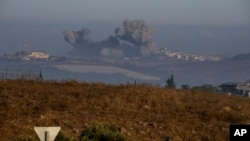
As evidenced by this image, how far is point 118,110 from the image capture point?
35.3 meters

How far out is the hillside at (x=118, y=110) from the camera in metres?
32.3

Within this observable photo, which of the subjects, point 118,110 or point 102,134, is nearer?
point 102,134

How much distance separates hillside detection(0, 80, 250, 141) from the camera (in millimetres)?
A: 32344

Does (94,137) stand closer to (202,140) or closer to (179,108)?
(202,140)

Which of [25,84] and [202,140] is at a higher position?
[25,84]

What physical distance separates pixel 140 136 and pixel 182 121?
382 cm

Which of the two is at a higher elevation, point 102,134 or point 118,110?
point 118,110

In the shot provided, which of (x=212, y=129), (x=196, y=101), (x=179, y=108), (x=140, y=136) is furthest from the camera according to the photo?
(x=196, y=101)

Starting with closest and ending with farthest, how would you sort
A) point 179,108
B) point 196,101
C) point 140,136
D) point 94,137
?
point 94,137 < point 140,136 < point 179,108 < point 196,101

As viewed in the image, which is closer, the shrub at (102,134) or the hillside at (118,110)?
the shrub at (102,134)

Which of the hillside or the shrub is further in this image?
the hillside

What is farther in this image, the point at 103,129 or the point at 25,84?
the point at 25,84

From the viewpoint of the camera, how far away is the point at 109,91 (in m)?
38.7

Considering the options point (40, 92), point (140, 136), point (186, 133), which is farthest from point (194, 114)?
point (40, 92)
